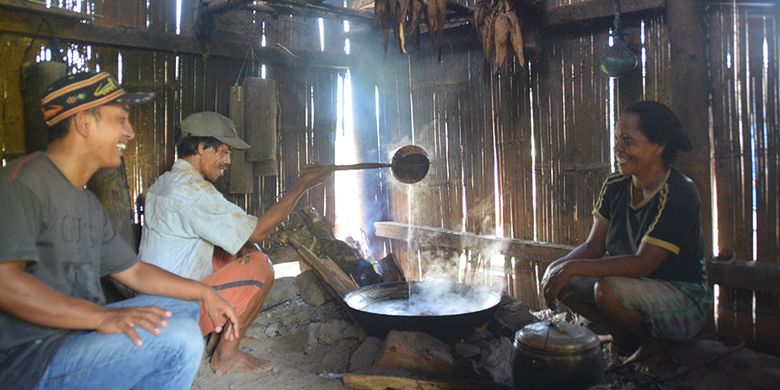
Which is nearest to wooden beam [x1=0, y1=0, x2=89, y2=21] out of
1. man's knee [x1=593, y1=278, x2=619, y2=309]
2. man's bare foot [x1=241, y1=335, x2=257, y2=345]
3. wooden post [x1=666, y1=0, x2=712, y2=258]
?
man's bare foot [x1=241, y1=335, x2=257, y2=345]

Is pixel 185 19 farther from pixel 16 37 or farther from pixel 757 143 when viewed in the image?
pixel 757 143

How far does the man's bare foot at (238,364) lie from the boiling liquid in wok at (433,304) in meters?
1.11

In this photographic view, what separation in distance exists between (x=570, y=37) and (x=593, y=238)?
2.30m

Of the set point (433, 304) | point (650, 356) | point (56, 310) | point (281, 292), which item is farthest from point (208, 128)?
point (650, 356)

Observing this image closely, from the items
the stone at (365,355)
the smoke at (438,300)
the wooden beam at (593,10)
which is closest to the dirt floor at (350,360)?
the stone at (365,355)

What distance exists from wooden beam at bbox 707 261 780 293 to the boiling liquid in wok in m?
1.86

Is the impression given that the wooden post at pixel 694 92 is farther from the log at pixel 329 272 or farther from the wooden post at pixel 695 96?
the log at pixel 329 272

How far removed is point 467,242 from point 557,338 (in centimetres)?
361

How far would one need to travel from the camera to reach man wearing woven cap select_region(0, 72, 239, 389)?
93.4 inches

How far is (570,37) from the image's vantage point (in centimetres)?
571

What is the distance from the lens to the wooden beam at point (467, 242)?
5987 millimetres

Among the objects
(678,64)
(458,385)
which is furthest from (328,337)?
(678,64)

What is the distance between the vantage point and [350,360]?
14.8 ft

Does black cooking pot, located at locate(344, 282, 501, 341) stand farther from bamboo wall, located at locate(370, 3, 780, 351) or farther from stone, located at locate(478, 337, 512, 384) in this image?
bamboo wall, located at locate(370, 3, 780, 351)
